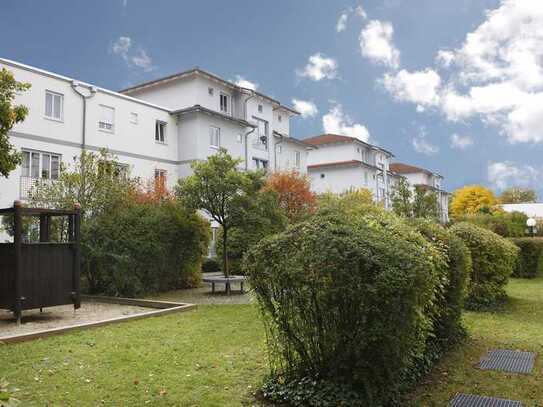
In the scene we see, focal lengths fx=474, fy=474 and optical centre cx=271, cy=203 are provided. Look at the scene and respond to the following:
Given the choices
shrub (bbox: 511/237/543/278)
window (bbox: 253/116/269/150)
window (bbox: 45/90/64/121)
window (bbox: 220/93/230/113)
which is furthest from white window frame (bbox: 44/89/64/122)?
shrub (bbox: 511/237/543/278)

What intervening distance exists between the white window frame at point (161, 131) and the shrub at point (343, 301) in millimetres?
26817

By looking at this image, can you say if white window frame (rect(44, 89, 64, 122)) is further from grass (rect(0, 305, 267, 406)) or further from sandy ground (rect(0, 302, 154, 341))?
grass (rect(0, 305, 267, 406))

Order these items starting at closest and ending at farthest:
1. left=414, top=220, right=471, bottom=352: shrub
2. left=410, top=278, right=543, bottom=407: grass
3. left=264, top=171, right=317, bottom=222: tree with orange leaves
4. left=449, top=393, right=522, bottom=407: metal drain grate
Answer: left=449, top=393, right=522, bottom=407: metal drain grate, left=410, top=278, right=543, bottom=407: grass, left=414, top=220, right=471, bottom=352: shrub, left=264, top=171, right=317, bottom=222: tree with orange leaves

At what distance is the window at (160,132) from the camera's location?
30600 millimetres

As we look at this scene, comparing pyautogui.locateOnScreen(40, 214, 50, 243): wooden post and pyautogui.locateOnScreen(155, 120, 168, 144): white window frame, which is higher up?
pyautogui.locateOnScreen(155, 120, 168, 144): white window frame

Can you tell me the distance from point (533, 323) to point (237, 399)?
25.3ft

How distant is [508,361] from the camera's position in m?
6.95

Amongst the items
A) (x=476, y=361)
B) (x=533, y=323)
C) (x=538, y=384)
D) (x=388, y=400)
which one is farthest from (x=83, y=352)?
(x=533, y=323)

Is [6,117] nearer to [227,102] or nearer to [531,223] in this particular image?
[227,102]

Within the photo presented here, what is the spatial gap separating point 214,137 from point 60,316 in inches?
904

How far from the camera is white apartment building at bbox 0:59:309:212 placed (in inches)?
904

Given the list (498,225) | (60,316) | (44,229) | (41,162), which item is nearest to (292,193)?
(498,225)

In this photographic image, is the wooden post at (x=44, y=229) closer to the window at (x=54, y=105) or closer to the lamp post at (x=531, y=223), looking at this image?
the window at (x=54, y=105)

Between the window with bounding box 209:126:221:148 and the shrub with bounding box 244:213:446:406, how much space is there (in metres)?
27.9
